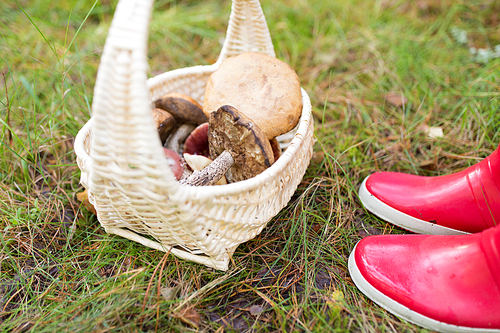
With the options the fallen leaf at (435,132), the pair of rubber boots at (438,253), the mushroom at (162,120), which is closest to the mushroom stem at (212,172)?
the mushroom at (162,120)

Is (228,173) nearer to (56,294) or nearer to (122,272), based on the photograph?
(122,272)

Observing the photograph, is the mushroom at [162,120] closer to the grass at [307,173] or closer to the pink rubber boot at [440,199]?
the grass at [307,173]

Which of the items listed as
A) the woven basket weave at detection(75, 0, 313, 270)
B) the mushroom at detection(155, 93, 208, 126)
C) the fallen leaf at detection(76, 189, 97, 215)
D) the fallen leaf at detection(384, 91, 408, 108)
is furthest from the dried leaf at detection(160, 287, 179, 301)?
the fallen leaf at detection(384, 91, 408, 108)

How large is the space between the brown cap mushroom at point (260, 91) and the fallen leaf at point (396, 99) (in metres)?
1.13

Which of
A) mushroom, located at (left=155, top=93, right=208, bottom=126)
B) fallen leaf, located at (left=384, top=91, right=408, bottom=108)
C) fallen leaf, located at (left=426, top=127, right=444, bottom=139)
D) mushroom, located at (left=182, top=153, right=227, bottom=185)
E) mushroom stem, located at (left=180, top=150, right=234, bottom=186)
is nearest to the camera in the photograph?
mushroom stem, located at (left=180, top=150, right=234, bottom=186)

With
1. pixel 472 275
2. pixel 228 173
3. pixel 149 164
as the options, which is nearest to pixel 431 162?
pixel 472 275

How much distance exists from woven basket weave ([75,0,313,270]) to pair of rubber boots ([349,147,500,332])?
514mm

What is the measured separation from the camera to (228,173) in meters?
1.87

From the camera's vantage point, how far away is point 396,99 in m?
2.63

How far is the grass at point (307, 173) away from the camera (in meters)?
1.47

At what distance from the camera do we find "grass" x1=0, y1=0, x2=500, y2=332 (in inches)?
57.8

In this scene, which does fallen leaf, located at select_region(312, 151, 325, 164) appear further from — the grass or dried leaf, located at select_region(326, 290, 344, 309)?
dried leaf, located at select_region(326, 290, 344, 309)

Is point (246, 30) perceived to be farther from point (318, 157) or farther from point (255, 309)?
point (255, 309)

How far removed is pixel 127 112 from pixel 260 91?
90cm
